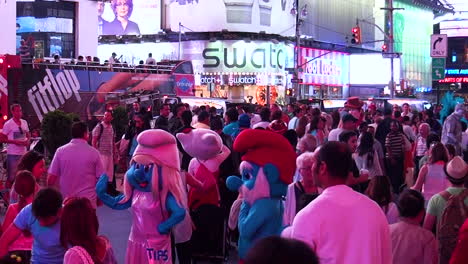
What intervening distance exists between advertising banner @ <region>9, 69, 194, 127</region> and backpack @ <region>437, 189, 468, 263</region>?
16.6 meters

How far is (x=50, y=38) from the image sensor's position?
38594 mm

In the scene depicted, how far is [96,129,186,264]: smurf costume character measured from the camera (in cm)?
766

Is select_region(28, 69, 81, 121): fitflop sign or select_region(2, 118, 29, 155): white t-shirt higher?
select_region(28, 69, 81, 121): fitflop sign

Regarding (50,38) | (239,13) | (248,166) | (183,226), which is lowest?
(183,226)

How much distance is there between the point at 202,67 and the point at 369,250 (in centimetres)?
5557

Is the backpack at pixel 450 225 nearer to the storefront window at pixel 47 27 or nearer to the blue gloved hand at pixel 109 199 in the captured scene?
the blue gloved hand at pixel 109 199

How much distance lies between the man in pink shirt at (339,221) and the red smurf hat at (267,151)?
9.14 ft

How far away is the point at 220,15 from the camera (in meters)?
60.1

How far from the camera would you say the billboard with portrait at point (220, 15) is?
6006cm

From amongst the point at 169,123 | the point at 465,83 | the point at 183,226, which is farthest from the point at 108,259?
the point at 465,83

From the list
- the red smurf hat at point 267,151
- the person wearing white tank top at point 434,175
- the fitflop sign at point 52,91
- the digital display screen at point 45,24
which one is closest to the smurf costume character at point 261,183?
the red smurf hat at point 267,151

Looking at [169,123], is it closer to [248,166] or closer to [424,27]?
[248,166]

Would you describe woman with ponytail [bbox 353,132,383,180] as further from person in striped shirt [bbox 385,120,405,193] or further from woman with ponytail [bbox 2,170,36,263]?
woman with ponytail [bbox 2,170,36,263]

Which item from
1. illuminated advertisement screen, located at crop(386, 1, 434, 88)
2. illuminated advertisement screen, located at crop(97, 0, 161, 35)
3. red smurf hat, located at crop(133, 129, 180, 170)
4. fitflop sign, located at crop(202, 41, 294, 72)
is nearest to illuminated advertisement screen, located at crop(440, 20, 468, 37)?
illuminated advertisement screen, located at crop(386, 1, 434, 88)
